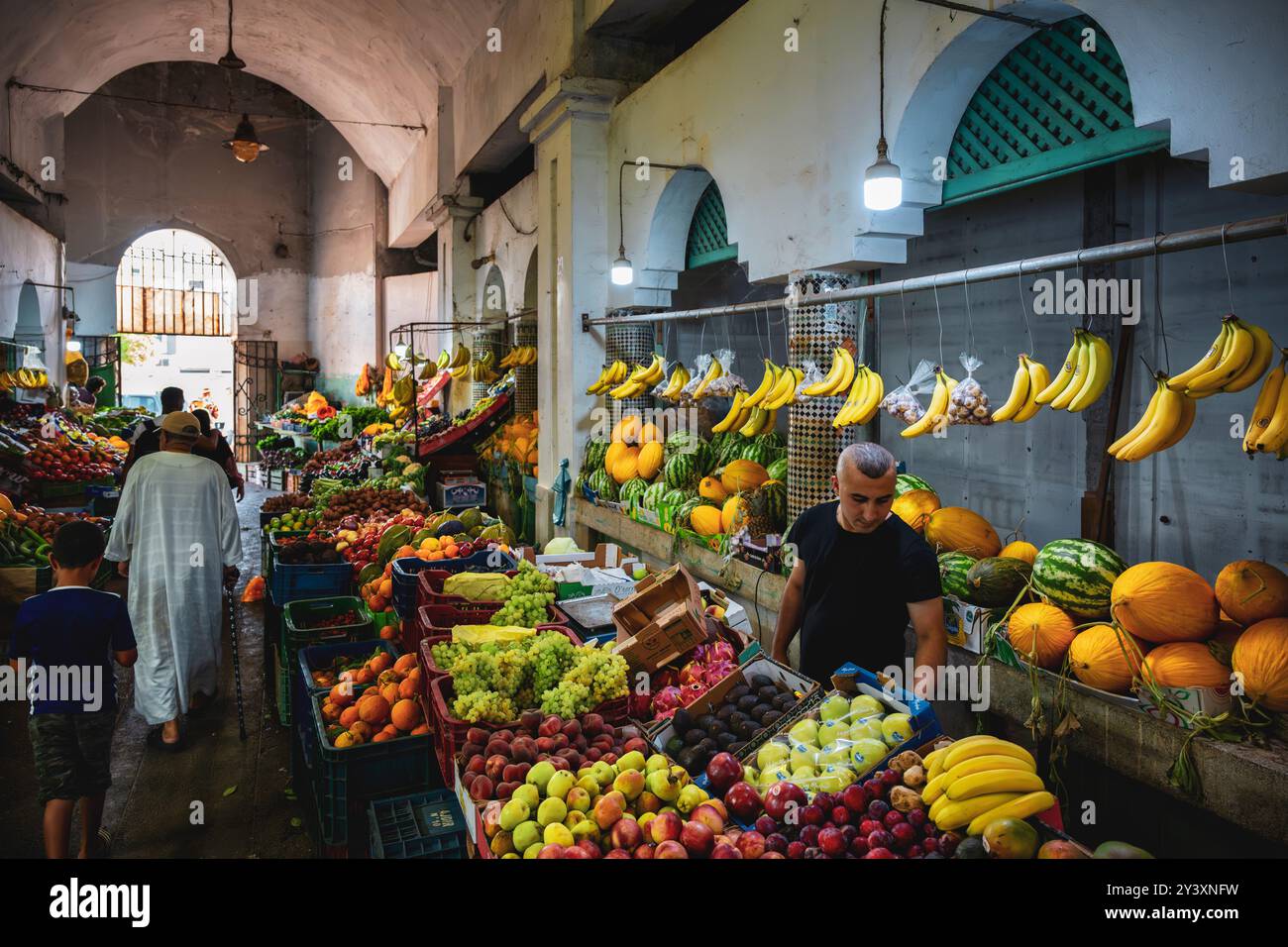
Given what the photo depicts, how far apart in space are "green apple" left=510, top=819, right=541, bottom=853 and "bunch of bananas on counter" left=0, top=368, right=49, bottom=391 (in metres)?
11.9

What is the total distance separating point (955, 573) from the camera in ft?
12.3

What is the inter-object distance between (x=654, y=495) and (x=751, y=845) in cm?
446

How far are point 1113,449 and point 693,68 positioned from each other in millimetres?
4571

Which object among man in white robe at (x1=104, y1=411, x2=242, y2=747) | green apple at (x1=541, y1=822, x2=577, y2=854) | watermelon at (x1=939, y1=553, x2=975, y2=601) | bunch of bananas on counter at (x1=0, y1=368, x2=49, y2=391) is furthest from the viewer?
bunch of bananas on counter at (x1=0, y1=368, x2=49, y2=391)

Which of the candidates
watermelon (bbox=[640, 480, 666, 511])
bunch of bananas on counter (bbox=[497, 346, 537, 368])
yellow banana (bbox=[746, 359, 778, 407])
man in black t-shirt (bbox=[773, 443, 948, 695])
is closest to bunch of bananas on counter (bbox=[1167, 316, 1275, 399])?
man in black t-shirt (bbox=[773, 443, 948, 695])

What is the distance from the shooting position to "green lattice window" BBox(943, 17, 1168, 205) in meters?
3.44

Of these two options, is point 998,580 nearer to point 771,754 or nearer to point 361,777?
point 771,754

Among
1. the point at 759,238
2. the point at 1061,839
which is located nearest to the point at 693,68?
the point at 759,238

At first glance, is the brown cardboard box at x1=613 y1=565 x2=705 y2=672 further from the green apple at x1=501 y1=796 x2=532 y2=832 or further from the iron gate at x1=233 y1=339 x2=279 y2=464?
the iron gate at x1=233 y1=339 x2=279 y2=464

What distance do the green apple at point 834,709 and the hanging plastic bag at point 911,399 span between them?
168 centimetres

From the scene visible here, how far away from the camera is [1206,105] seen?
2.84 meters

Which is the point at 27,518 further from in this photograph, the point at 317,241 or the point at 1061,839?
the point at 317,241

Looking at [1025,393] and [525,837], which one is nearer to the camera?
[525,837]

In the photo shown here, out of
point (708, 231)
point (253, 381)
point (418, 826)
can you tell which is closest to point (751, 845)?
point (418, 826)
